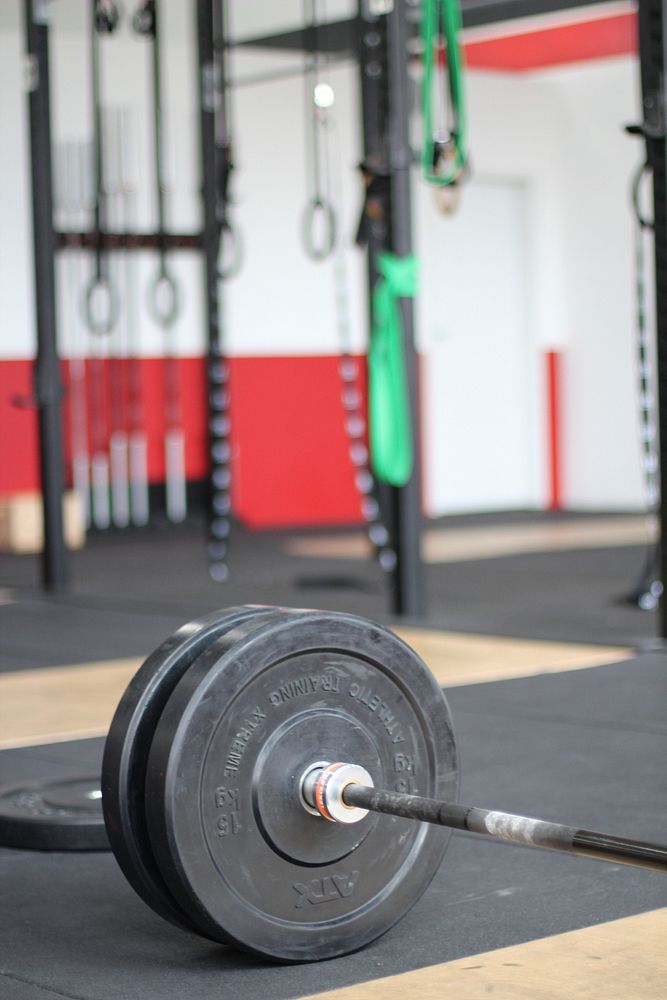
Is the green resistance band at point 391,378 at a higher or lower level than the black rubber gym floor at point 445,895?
higher

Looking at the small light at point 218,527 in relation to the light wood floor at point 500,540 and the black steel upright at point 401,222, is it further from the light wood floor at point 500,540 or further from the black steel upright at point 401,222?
the black steel upright at point 401,222

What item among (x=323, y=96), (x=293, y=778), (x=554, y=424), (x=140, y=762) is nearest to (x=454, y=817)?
(x=293, y=778)

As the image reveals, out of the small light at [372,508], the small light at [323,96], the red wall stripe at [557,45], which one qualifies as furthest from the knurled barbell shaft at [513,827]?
the red wall stripe at [557,45]

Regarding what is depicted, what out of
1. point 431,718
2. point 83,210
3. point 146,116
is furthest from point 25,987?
point 146,116

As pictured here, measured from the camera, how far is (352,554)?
310 inches

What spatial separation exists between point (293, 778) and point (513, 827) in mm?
323

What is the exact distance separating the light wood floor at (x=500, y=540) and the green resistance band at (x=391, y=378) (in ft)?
7.67

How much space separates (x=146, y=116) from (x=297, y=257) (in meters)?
1.24

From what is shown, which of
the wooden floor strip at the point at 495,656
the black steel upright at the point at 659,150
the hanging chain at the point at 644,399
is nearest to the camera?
the wooden floor strip at the point at 495,656

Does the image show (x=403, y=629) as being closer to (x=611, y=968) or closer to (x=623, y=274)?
(x=611, y=968)

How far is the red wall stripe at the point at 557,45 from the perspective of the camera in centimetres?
893

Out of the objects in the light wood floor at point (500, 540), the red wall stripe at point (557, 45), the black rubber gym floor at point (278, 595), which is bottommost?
the black rubber gym floor at point (278, 595)

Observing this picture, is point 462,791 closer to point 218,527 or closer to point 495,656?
point 495,656

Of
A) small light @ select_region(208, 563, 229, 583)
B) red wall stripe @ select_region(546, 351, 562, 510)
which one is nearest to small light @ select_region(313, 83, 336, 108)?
small light @ select_region(208, 563, 229, 583)
